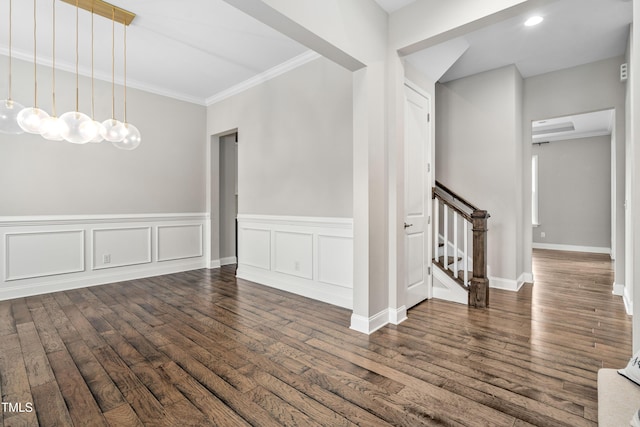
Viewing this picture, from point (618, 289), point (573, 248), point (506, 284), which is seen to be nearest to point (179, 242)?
point (506, 284)

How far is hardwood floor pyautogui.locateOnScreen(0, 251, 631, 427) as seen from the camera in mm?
1664

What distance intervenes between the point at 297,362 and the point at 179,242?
376cm

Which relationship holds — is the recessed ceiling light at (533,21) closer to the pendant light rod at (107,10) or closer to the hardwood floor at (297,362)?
the hardwood floor at (297,362)

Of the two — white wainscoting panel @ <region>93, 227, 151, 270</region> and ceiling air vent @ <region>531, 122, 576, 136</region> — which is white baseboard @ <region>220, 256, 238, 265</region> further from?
ceiling air vent @ <region>531, 122, 576, 136</region>

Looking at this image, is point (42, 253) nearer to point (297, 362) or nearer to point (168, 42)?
point (168, 42)

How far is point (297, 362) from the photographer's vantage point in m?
2.20

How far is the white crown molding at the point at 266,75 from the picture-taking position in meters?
3.75

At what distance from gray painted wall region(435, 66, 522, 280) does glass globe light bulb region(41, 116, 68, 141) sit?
4485 mm

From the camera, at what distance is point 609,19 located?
3164 millimetres

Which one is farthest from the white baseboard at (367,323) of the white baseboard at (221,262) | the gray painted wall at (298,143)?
the white baseboard at (221,262)

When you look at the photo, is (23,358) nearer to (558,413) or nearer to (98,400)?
(98,400)

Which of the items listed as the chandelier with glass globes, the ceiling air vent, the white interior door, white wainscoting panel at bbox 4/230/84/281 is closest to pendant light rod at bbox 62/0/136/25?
the chandelier with glass globes

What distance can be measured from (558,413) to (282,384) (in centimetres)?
149

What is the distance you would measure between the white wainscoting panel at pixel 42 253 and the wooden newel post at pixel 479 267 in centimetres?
491
